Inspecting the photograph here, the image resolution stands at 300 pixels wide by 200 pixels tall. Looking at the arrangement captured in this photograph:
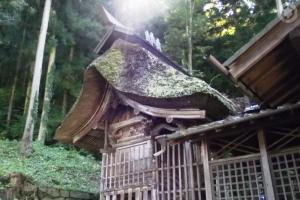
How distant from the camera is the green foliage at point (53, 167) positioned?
12.5m

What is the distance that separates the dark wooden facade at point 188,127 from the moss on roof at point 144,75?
0.11 ft

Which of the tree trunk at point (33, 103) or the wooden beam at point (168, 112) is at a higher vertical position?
the tree trunk at point (33, 103)

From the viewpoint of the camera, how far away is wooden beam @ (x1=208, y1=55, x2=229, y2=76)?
4.82 m

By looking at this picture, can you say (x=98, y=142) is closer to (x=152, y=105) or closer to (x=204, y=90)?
(x=152, y=105)

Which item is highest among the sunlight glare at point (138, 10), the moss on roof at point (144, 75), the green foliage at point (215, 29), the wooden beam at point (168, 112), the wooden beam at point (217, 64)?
the sunlight glare at point (138, 10)

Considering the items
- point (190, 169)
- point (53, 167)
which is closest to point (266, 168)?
point (190, 169)

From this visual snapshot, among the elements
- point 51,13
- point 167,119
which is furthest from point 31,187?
point 51,13

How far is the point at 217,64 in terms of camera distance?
4.84m

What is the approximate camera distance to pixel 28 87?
21.0 m

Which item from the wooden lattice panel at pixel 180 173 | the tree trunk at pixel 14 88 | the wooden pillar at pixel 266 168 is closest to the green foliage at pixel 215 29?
the tree trunk at pixel 14 88

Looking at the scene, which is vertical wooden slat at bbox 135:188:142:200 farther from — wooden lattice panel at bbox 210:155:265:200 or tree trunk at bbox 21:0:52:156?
tree trunk at bbox 21:0:52:156

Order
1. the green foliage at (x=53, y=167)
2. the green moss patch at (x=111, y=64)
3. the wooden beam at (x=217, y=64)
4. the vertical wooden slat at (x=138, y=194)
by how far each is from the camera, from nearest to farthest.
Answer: the wooden beam at (x=217, y=64) < the vertical wooden slat at (x=138, y=194) < the green moss patch at (x=111, y=64) < the green foliage at (x=53, y=167)

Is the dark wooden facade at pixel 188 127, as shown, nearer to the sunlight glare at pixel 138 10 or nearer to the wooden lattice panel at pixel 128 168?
the wooden lattice panel at pixel 128 168

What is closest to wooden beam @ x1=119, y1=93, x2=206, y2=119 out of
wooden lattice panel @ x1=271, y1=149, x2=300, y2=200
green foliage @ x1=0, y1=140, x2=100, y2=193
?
wooden lattice panel @ x1=271, y1=149, x2=300, y2=200
